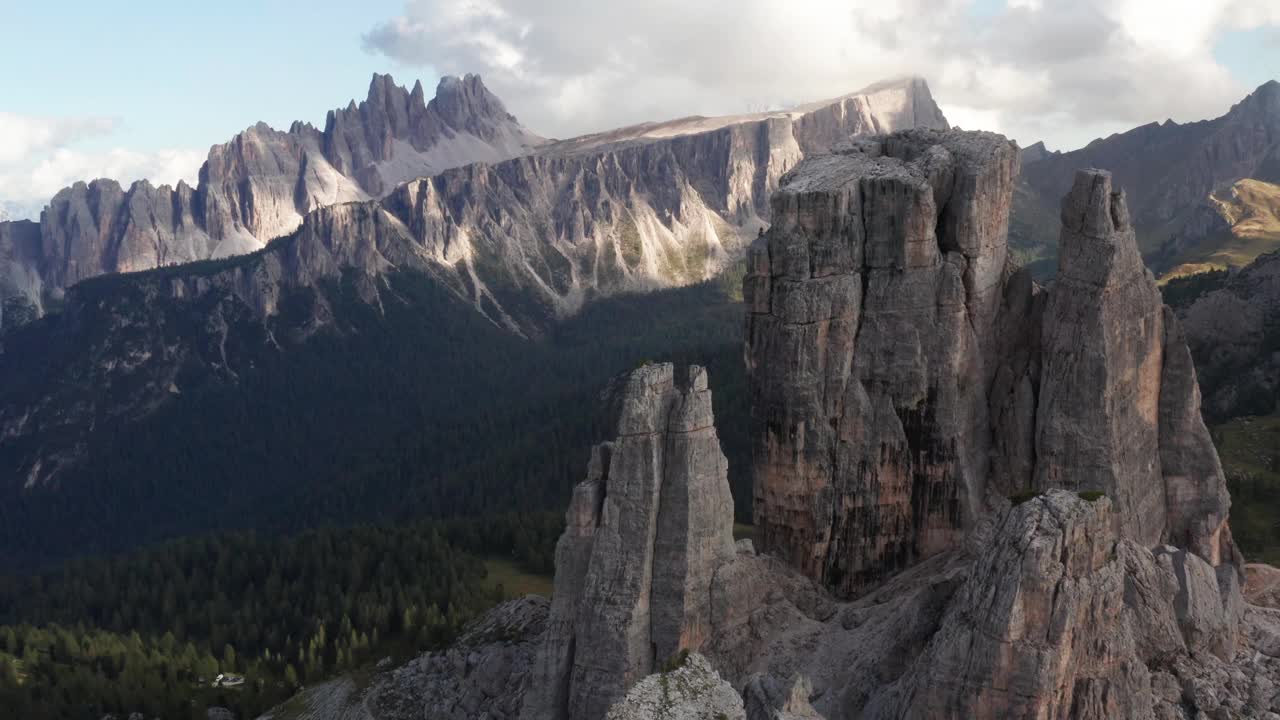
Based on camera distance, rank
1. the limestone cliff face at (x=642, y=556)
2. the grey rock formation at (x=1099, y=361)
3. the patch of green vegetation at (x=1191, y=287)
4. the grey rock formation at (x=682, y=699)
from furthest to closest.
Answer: the patch of green vegetation at (x=1191, y=287) < the grey rock formation at (x=1099, y=361) < the limestone cliff face at (x=642, y=556) < the grey rock formation at (x=682, y=699)

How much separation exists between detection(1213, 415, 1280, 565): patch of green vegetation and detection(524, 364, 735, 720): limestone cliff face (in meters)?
59.4

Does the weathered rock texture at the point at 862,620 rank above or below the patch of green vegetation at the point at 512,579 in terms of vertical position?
above

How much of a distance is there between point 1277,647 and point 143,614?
123 meters

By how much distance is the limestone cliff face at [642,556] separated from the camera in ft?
158

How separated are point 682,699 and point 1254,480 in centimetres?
8051

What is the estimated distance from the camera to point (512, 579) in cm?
11556

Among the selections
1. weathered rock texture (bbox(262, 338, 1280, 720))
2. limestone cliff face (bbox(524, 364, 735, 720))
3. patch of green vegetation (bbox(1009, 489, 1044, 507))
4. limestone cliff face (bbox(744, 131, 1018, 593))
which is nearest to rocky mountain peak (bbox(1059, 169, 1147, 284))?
limestone cliff face (bbox(744, 131, 1018, 593))

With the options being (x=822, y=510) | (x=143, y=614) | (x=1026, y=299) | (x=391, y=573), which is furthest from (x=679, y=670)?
(x=143, y=614)

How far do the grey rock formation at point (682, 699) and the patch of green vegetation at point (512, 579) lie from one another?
210ft

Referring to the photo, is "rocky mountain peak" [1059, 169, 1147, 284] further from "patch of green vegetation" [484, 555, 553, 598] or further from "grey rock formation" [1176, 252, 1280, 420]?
"grey rock formation" [1176, 252, 1280, 420]

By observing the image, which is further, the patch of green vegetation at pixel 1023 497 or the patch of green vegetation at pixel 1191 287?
the patch of green vegetation at pixel 1191 287

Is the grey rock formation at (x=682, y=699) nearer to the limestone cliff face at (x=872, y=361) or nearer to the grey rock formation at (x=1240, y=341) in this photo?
the limestone cliff face at (x=872, y=361)

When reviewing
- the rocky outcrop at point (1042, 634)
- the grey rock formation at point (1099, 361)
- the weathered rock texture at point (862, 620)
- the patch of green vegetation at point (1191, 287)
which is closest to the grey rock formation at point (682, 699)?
the weathered rock texture at point (862, 620)

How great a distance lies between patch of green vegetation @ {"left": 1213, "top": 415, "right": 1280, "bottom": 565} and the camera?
89312 millimetres
